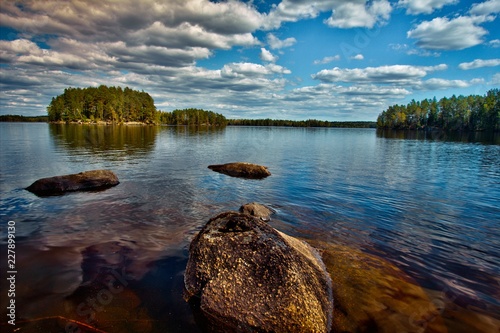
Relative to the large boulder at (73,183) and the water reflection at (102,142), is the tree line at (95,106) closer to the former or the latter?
the water reflection at (102,142)

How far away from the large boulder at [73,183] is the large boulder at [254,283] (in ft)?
46.0

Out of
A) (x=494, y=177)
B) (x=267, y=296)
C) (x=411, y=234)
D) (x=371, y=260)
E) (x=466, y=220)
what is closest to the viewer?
(x=267, y=296)

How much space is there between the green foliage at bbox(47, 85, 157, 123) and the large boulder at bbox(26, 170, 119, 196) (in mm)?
152366

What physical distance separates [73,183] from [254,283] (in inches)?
644

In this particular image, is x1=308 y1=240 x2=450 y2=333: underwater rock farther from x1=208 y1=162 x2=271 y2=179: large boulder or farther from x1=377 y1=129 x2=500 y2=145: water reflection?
x1=377 y1=129 x2=500 y2=145: water reflection

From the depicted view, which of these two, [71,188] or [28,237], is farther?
[71,188]

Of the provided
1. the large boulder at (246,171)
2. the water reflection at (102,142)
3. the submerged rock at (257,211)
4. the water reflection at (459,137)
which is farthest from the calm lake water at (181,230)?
the water reflection at (459,137)

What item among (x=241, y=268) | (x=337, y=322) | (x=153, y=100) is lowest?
(x=337, y=322)

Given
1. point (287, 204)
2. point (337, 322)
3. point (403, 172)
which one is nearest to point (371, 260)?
point (337, 322)

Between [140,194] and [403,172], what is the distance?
985 inches

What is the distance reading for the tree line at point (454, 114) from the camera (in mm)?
130438

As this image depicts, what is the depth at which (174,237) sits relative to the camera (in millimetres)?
10602

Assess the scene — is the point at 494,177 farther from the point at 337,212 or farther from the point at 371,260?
the point at 371,260

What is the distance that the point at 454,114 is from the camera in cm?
14838
